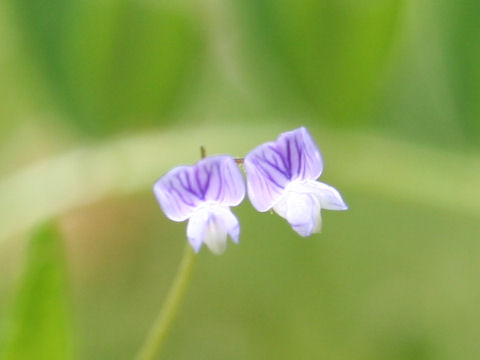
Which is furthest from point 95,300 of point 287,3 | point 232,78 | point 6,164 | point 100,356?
point 287,3

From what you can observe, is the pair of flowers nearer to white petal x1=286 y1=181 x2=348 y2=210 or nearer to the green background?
white petal x1=286 y1=181 x2=348 y2=210

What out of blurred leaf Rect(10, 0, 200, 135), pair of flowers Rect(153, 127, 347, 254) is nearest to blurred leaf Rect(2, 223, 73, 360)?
pair of flowers Rect(153, 127, 347, 254)

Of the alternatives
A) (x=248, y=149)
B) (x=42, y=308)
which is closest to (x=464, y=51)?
(x=248, y=149)

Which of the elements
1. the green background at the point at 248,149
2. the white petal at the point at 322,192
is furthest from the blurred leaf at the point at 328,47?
the white petal at the point at 322,192

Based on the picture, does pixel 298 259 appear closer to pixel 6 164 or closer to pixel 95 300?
pixel 95 300

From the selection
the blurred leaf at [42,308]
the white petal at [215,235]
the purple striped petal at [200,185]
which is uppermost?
the purple striped petal at [200,185]

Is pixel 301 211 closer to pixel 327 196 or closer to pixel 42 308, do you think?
pixel 327 196

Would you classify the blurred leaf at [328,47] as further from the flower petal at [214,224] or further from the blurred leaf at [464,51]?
the flower petal at [214,224]
